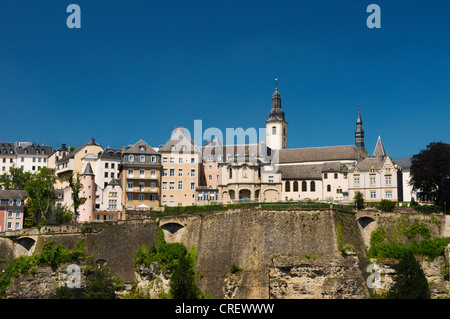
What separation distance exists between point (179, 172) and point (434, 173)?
3716cm

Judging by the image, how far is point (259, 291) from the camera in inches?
2761

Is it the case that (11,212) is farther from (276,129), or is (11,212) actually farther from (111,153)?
(276,129)

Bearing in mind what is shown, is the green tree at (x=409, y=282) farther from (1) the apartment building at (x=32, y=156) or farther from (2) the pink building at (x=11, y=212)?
(1) the apartment building at (x=32, y=156)

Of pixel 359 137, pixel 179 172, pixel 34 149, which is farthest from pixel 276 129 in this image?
pixel 34 149

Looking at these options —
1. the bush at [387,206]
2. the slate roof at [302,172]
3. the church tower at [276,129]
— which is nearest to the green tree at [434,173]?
the bush at [387,206]

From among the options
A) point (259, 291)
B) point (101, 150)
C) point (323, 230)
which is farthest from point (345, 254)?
point (101, 150)

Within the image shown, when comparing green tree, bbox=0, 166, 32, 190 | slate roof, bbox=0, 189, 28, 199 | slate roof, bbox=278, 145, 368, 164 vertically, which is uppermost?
slate roof, bbox=278, 145, 368, 164

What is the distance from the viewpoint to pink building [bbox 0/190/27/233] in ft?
291

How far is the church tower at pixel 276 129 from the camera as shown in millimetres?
115625

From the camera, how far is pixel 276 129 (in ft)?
381

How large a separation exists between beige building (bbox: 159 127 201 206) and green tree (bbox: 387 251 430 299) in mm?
37442

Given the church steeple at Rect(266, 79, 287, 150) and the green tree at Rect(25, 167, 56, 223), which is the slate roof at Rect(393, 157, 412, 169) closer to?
the church steeple at Rect(266, 79, 287, 150)

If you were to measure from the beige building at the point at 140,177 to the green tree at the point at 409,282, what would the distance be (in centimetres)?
3958

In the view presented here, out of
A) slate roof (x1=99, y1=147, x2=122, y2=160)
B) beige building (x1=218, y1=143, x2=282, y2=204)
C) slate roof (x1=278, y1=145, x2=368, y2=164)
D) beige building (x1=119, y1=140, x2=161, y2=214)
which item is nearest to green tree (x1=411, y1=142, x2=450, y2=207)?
slate roof (x1=278, y1=145, x2=368, y2=164)
